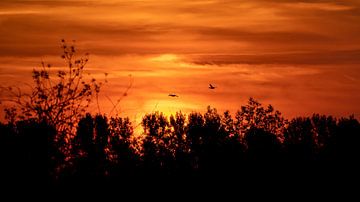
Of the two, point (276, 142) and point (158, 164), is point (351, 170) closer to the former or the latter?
point (276, 142)

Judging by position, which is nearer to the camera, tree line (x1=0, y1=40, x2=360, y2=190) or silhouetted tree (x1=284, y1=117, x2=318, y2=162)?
tree line (x1=0, y1=40, x2=360, y2=190)

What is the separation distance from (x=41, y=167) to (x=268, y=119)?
1628 inches

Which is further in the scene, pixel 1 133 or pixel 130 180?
pixel 130 180

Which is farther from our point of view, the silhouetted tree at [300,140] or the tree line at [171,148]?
the silhouetted tree at [300,140]

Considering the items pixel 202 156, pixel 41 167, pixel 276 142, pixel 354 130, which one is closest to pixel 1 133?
pixel 41 167

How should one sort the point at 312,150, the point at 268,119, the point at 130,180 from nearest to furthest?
the point at 130,180 → the point at 312,150 → the point at 268,119

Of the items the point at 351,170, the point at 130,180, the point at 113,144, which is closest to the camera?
the point at 130,180

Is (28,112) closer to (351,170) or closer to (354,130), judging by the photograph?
(351,170)

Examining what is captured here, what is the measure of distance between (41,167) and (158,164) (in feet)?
82.9

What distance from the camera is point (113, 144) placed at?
6028 centimetres

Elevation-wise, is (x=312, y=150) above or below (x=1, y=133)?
below

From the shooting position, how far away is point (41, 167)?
39250 mm

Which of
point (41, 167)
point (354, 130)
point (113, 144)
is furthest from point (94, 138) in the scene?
point (354, 130)

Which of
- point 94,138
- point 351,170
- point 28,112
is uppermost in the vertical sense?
point 28,112
